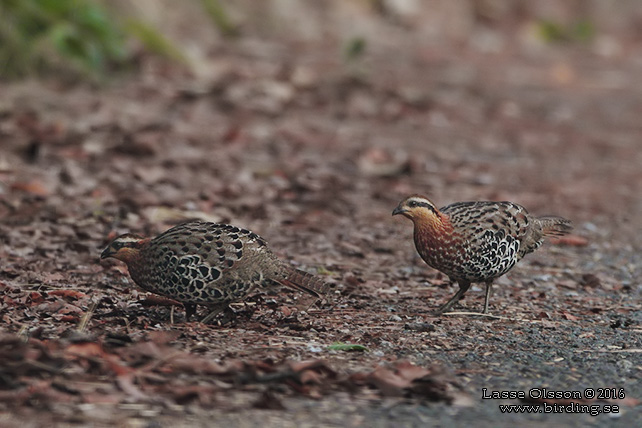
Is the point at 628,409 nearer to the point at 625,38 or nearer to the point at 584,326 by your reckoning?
the point at 584,326

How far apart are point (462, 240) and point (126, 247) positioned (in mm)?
1802

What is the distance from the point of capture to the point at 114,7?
12.3m

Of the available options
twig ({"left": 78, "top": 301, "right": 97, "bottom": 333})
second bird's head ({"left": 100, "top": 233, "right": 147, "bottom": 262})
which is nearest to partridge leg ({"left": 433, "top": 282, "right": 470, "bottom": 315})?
second bird's head ({"left": 100, "top": 233, "right": 147, "bottom": 262})

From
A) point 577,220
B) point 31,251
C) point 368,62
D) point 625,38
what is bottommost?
point 31,251

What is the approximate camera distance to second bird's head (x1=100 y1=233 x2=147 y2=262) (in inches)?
216

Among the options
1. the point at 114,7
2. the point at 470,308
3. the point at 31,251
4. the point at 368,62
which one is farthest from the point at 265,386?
the point at 368,62

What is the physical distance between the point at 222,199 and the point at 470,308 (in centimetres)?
301

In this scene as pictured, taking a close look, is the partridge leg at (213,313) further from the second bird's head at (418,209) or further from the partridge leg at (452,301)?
the partridge leg at (452,301)

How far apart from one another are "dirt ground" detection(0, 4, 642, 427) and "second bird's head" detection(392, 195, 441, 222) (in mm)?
534

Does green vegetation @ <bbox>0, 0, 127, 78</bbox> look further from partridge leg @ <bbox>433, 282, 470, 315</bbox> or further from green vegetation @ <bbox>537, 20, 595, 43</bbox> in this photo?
green vegetation @ <bbox>537, 20, 595, 43</bbox>

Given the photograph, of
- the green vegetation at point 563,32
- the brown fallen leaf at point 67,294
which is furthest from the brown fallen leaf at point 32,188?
the green vegetation at point 563,32

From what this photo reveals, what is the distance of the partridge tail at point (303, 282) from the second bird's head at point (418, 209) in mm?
593

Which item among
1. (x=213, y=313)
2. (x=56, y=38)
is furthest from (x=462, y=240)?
(x=56, y=38)

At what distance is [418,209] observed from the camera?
5.71 meters
